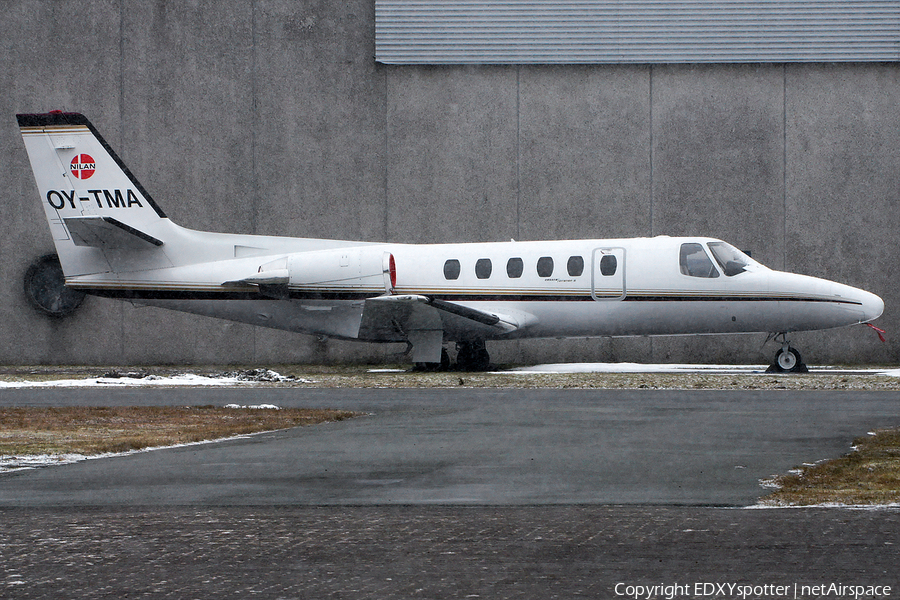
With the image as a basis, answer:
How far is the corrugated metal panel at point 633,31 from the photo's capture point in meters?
31.5

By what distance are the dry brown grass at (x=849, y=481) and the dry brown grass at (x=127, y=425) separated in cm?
618

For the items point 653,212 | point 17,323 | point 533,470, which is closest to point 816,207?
point 653,212

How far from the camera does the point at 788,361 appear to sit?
25.5m

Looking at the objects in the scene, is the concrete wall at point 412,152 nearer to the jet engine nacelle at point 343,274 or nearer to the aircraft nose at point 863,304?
the jet engine nacelle at point 343,274

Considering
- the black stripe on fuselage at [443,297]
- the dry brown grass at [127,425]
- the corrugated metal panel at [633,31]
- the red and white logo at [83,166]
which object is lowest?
the dry brown grass at [127,425]

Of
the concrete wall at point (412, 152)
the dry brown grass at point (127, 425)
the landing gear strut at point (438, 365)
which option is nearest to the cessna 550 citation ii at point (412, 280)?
the landing gear strut at point (438, 365)

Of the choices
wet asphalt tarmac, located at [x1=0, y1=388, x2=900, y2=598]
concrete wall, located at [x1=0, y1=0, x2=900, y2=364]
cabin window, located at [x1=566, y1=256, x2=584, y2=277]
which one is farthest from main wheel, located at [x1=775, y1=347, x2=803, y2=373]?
wet asphalt tarmac, located at [x1=0, y1=388, x2=900, y2=598]

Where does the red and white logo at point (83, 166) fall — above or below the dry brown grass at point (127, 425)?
above

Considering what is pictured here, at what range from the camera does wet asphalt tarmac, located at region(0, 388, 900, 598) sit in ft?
17.8

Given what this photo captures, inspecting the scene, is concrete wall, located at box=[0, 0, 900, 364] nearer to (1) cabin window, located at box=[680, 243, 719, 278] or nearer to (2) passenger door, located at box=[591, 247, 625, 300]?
(2) passenger door, located at box=[591, 247, 625, 300]

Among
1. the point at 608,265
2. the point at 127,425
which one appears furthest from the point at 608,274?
the point at 127,425

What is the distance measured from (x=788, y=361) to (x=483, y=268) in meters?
6.91

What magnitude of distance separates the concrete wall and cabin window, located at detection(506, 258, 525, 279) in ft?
18.3

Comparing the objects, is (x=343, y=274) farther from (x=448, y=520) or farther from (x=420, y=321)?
(x=448, y=520)
